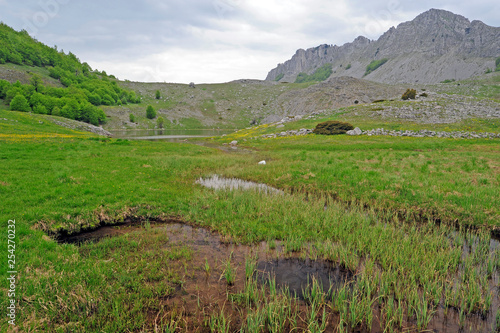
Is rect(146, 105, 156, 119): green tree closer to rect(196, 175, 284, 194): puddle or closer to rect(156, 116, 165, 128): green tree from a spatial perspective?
rect(156, 116, 165, 128): green tree

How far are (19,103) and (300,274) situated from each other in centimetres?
12184

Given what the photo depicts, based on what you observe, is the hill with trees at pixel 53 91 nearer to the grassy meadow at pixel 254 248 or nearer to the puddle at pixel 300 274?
the grassy meadow at pixel 254 248

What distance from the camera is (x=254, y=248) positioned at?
1052 cm

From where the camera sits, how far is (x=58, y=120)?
78062 millimetres

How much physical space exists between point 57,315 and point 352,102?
11044 cm

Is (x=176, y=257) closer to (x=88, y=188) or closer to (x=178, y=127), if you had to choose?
(x=88, y=188)

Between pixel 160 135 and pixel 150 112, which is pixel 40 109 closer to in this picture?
pixel 160 135

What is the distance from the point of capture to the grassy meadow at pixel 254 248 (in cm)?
637

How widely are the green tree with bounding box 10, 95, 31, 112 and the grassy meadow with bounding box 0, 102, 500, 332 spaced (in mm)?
92963

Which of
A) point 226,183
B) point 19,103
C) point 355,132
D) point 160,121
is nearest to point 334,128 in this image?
point 355,132

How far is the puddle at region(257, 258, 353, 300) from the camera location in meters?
8.00

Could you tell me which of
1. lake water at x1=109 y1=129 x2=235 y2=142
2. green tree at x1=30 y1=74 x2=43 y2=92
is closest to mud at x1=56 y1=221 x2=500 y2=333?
lake water at x1=109 y1=129 x2=235 y2=142

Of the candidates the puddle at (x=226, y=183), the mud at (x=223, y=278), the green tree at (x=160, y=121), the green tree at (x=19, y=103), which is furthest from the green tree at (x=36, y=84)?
the mud at (x=223, y=278)

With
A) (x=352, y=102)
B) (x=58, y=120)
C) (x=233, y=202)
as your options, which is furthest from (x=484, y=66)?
(x=58, y=120)
